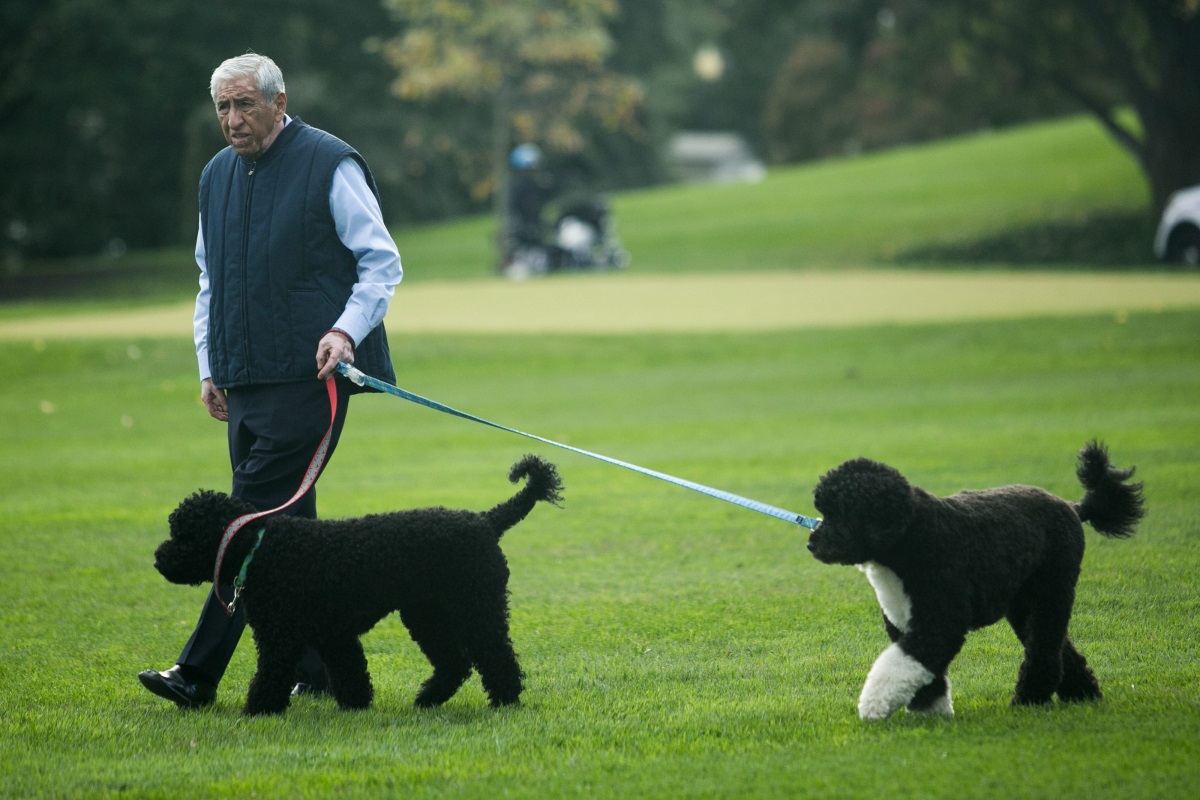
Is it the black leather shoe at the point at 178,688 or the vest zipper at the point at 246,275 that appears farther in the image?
the vest zipper at the point at 246,275

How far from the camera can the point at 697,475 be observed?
10.7 metres

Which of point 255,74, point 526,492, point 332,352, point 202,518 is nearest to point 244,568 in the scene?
point 202,518

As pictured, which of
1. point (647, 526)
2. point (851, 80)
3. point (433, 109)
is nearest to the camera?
point (647, 526)

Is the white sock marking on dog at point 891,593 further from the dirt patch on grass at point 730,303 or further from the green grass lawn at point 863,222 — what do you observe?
the green grass lawn at point 863,222

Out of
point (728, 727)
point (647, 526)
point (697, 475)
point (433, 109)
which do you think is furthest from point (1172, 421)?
point (433, 109)

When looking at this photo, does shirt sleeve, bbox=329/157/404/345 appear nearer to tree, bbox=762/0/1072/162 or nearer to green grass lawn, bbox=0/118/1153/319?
green grass lawn, bbox=0/118/1153/319

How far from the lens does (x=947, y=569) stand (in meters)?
4.52

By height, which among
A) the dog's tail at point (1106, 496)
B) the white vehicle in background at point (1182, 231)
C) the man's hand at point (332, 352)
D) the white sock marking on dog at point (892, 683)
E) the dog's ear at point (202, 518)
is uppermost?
the white vehicle in background at point (1182, 231)

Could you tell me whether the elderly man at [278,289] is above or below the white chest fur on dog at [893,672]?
above

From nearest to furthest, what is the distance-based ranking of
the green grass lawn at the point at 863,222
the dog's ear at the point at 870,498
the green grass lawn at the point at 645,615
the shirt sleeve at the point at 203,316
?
1. the green grass lawn at the point at 645,615
2. the dog's ear at the point at 870,498
3. the shirt sleeve at the point at 203,316
4. the green grass lawn at the point at 863,222

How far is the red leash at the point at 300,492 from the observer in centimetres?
488

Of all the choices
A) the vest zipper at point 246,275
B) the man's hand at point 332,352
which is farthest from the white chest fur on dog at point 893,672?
the vest zipper at point 246,275

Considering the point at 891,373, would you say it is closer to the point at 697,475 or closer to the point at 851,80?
the point at 697,475

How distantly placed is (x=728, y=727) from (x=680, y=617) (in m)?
1.90
